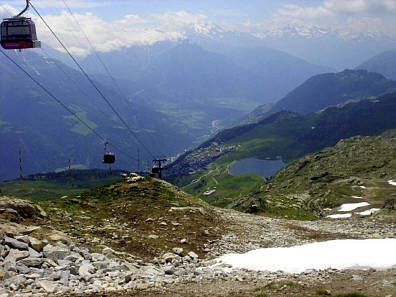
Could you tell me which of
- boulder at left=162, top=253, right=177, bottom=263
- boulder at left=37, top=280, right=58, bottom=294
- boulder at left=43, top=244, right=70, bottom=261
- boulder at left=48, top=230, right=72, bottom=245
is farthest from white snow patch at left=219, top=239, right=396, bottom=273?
boulder at left=37, top=280, right=58, bottom=294

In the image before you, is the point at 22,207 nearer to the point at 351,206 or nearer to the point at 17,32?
the point at 17,32

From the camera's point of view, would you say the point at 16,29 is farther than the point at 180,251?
Yes

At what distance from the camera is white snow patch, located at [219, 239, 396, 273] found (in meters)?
28.1

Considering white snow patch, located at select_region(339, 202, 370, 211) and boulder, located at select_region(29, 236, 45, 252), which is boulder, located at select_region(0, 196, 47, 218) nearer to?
boulder, located at select_region(29, 236, 45, 252)

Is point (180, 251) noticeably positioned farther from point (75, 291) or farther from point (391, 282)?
point (391, 282)

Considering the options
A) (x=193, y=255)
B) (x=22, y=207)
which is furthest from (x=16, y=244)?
(x=193, y=255)

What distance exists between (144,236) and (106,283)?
41.4 ft

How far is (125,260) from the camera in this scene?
27734 millimetres

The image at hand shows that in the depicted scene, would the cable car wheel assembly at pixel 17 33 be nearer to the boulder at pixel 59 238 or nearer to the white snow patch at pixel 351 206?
the boulder at pixel 59 238

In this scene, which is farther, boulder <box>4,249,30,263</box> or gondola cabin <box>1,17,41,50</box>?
gondola cabin <box>1,17,41,50</box>

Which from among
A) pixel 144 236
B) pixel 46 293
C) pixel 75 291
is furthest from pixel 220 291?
pixel 144 236

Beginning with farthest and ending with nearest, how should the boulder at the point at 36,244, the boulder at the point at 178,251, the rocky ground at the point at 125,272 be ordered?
the boulder at the point at 178,251
the boulder at the point at 36,244
the rocky ground at the point at 125,272

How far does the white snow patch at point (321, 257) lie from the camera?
28109 millimetres

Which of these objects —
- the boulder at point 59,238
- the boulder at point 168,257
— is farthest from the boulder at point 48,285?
the boulder at point 168,257
